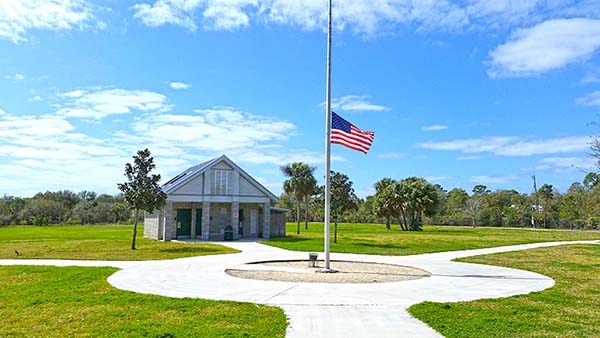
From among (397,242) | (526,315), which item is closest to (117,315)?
(526,315)

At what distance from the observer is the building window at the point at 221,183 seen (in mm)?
30250

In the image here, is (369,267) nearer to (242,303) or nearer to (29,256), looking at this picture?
(242,303)

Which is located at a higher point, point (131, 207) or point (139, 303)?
point (131, 207)

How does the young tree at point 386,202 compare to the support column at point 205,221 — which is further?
the young tree at point 386,202

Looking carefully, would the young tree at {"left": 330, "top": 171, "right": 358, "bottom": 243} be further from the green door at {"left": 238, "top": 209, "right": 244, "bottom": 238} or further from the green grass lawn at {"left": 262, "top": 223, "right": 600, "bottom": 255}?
the green door at {"left": 238, "top": 209, "right": 244, "bottom": 238}

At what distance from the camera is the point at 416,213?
2269 inches

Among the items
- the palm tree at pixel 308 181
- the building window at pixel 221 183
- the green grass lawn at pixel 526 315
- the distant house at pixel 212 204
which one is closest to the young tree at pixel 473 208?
the palm tree at pixel 308 181

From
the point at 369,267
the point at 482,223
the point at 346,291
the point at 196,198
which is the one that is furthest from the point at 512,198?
the point at 346,291

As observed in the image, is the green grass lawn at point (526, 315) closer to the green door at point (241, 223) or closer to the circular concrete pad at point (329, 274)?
the circular concrete pad at point (329, 274)

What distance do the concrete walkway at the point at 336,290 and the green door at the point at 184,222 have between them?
1385cm

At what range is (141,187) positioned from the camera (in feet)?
75.0

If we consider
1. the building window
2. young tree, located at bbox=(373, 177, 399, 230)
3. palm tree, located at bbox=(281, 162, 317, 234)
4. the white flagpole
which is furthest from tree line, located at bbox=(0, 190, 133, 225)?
the white flagpole

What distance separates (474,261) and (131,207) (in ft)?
52.7

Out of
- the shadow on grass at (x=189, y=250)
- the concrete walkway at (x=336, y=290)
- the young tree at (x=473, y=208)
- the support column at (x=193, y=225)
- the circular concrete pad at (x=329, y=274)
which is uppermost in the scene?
the young tree at (x=473, y=208)
